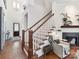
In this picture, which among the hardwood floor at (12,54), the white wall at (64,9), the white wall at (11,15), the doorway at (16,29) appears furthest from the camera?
the doorway at (16,29)

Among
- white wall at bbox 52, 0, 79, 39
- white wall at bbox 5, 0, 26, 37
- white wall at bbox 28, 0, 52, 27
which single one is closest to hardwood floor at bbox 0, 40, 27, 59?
white wall at bbox 28, 0, 52, 27

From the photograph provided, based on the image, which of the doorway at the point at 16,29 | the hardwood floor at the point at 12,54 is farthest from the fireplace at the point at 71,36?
the doorway at the point at 16,29

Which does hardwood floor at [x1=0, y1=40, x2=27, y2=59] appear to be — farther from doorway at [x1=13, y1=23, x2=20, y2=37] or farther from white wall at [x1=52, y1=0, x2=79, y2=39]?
doorway at [x1=13, y1=23, x2=20, y2=37]

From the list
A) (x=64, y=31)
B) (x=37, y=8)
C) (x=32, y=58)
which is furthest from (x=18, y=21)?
(x=32, y=58)

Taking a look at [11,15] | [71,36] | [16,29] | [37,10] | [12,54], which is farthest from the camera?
[16,29]


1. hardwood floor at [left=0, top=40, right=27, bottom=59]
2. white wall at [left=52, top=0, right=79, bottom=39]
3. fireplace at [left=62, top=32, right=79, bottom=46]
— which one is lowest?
hardwood floor at [left=0, top=40, right=27, bottom=59]

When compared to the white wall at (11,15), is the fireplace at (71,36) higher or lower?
lower

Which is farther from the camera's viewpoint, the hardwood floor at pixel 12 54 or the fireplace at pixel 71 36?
the fireplace at pixel 71 36

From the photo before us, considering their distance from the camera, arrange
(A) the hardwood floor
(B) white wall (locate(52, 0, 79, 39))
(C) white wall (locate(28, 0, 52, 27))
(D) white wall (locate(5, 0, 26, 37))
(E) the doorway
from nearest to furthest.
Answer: (A) the hardwood floor
(B) white wall (locate(52, 0, 79, 39))
(C) white wall (locate(28, 0, 52, 27))
(D) white wall (locate(5, 0, 26, 37))
(E) the doorway

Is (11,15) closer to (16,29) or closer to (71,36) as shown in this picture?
(16,29)

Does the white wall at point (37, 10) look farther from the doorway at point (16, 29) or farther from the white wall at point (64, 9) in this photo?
the doorway at point (16, 29)

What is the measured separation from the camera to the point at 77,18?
9797 mm

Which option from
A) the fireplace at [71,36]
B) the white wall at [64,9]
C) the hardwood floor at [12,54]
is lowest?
the hardwood floor at [12,54]

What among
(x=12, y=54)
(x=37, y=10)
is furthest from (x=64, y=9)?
(x=12, y=54)
